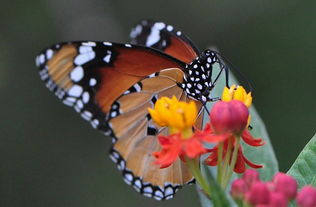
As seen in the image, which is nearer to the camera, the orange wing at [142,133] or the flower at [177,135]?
the flower at [177,135]

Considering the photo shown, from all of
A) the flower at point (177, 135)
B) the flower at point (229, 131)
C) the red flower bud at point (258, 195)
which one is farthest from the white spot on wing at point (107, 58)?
the red flower bud at point (258, 195)

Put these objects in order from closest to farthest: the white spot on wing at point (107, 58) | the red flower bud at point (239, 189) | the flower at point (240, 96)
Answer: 1. the red flower bud at point (239, 189)
2. the flower at point (240, 96)
3. the white spot on wing at point (107, 58)

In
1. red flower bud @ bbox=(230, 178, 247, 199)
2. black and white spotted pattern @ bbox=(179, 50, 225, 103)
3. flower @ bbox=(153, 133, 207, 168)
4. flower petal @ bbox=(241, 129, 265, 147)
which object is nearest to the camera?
red flower bud @ bbox=(230, 178, 247, 199)

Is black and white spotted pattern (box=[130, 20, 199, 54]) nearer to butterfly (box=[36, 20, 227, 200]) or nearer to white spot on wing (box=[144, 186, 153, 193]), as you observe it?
butterfly (box=[36, 20, 227, 200])

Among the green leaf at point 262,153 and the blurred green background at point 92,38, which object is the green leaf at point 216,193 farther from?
the blurred green background at point 92,38

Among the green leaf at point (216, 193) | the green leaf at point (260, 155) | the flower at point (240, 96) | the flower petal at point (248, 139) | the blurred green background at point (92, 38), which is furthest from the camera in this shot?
the blurred green background at point (92, 38)

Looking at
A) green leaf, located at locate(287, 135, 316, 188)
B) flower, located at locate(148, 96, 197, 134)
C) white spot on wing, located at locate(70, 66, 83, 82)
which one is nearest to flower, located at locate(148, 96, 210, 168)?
flower, located at locate(148, 96, 197, 134)

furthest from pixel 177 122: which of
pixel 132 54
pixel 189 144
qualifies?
pixel 132 54

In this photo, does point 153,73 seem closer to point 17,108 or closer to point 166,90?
point 166,90
